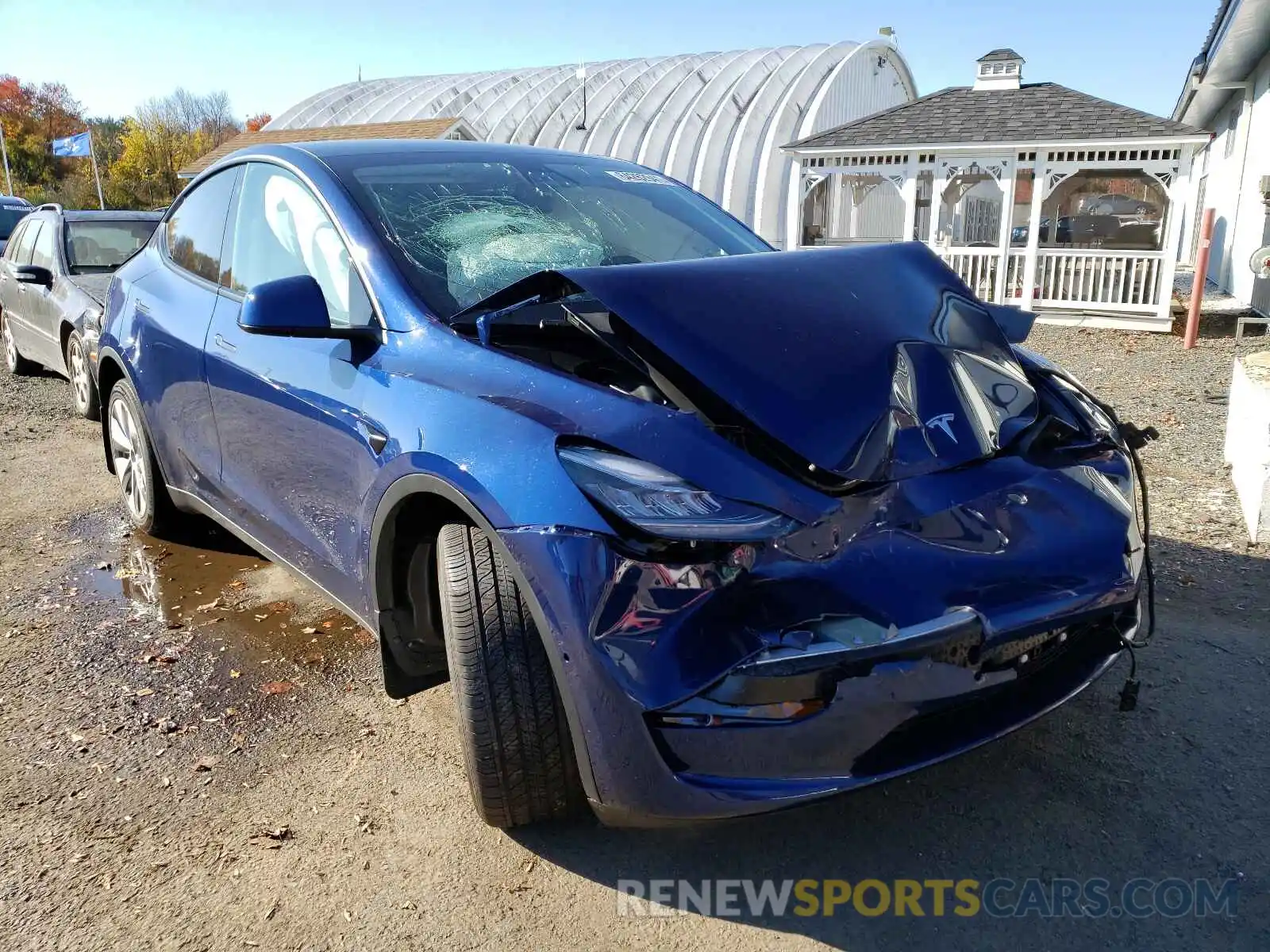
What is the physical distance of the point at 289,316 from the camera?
260 cm

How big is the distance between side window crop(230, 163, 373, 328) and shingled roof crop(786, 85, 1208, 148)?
13.1 meters

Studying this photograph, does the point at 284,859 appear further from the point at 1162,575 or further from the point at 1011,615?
the point at 1162,575

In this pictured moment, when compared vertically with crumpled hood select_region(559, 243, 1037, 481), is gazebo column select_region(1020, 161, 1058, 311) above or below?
below

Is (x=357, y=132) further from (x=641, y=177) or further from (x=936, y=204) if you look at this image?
(x=641, y=177)

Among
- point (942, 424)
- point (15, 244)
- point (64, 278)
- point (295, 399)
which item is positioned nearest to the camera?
point (942, 424)

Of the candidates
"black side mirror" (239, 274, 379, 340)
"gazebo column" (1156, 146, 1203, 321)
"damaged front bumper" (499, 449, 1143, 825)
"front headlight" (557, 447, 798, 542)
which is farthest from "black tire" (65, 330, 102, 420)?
"gazebo column" (1156, 146, 1203, 321)

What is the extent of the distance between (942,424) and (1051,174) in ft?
44.6

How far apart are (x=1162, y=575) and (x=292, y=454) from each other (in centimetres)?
345

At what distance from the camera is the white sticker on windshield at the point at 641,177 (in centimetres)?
367

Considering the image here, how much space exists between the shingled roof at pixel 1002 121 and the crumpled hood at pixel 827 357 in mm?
12672

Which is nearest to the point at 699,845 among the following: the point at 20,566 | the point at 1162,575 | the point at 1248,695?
the point at 1248,695

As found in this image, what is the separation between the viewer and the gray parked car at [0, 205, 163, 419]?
704cm

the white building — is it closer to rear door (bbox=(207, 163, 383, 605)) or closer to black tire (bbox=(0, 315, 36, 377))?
rear door (bbox=(207, 163, 383, 605))

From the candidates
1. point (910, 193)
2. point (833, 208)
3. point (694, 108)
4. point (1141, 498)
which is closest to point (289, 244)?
point (1141, 498)
